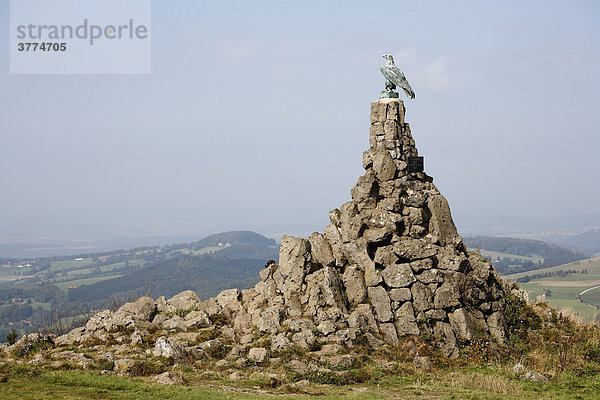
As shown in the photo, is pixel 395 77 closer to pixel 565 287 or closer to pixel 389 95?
pixel 389 95

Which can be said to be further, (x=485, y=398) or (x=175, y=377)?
(x=175, y=377)

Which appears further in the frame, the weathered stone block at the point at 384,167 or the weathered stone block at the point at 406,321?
the weathered stone block at the point at 384,167

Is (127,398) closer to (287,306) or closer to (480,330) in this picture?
(287,306)

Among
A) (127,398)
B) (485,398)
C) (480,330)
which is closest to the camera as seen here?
(127,398)

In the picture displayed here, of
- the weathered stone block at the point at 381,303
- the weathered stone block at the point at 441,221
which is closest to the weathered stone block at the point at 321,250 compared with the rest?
the weathered stone block at the point at 381,303

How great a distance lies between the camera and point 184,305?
135ft

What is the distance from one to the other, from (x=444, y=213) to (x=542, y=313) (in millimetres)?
11940

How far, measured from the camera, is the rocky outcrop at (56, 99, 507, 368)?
32.9 m

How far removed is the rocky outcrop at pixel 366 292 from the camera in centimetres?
3294

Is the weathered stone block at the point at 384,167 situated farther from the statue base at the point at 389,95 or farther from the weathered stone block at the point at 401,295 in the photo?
the weathered stone block at the point at 401,295

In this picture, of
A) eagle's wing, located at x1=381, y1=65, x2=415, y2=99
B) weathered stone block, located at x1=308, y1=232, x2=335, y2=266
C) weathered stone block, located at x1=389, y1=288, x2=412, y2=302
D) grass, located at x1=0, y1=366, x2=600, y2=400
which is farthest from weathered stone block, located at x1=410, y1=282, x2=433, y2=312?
eagle's wing, located at x1=381, y1=65, x2=415, y2=99

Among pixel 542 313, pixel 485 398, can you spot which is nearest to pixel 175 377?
pixel 485 398

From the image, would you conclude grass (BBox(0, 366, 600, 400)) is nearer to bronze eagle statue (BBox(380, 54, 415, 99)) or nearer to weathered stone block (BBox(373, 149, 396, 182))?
weathered stone block (BBox(373, 149, 396, 182))

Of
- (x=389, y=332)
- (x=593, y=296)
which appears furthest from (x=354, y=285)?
(x=593, y=296)
